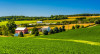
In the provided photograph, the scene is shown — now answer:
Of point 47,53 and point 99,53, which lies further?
point 99,53

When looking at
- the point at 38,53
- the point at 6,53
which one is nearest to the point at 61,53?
the point at 38,53

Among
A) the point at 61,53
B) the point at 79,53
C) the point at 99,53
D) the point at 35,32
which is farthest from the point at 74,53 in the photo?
the point at 35,32

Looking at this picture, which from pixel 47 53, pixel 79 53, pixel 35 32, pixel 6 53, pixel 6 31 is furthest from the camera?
pixel 6 31

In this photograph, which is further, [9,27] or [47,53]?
[9,27]

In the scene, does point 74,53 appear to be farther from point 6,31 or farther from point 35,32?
point 6,31

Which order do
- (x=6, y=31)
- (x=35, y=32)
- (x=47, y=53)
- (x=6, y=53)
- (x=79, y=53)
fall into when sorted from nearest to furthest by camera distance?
(x=6, y=53) → (x=47, y=53) → (x=79, y=53) → (x=35, y=32) → (x=6, y=31)

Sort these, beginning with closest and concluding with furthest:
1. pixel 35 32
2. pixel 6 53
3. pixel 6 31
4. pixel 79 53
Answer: pixel 6 53
pixel 79 53
pixel 35 32
pixel 6 31

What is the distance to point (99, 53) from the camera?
62.6 ft

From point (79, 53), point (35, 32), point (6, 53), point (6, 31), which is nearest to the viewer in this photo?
point (6, 53)

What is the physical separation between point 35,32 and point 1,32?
22.3 metres

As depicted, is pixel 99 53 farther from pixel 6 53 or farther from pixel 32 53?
pixel 6 53

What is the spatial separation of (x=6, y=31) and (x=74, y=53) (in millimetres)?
63108

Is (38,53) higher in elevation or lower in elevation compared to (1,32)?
higher

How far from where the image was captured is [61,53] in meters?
17.6
